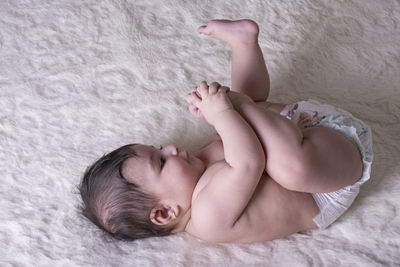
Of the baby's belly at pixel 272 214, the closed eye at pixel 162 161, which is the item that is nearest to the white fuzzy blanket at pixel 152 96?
the baby's belly at pixel 272 214

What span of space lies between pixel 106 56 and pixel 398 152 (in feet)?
2.89

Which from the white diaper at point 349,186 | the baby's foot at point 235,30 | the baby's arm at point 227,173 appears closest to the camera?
the baby's arm at point 227,173

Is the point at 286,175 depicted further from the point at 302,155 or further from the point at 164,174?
the point at 164,174

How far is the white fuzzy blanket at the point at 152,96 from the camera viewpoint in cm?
113

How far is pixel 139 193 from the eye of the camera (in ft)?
3.66

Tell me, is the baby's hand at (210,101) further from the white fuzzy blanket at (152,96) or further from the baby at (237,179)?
the white fuzzy blanket at (152,96)

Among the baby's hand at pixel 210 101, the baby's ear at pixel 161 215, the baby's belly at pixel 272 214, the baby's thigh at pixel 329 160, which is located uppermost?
the baby's hand at pixel 210 101

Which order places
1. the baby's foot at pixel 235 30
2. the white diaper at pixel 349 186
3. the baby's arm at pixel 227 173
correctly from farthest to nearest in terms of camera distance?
the baby's foot at pixel 235 30
the white diaper at pixel 349 186
the baby's arm at pixel 227 173

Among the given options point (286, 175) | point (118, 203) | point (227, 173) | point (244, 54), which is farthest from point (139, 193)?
point (244, 54)

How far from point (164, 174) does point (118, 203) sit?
0.39 feet

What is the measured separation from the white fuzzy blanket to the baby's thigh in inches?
4.6

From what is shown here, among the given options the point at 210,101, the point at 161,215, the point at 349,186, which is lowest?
the point at 161,215

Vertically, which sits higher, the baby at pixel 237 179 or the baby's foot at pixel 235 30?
the baby's foot at pixel 235 30

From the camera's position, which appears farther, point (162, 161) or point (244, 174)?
point (162, 161)
